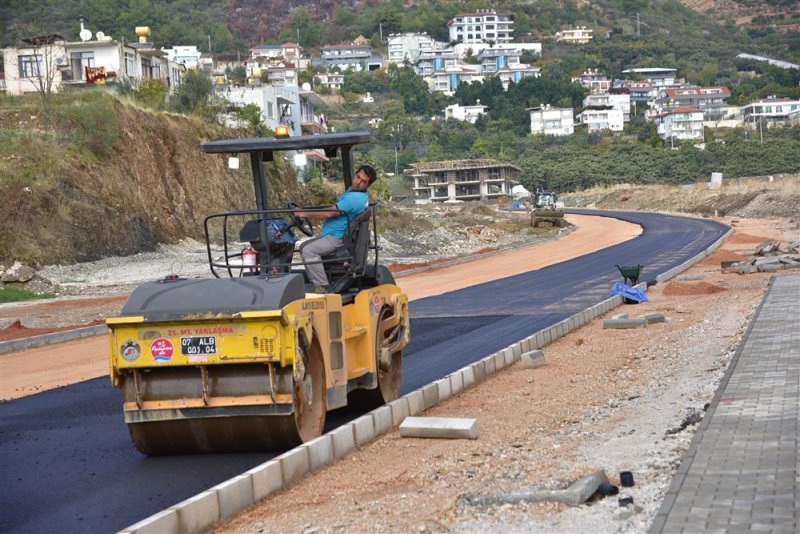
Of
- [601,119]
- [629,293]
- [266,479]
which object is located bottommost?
[629,293]

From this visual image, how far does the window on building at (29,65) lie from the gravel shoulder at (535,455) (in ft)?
175

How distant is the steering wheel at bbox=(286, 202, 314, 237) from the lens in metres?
11.2

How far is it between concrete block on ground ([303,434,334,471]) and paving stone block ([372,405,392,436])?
1.08 metres

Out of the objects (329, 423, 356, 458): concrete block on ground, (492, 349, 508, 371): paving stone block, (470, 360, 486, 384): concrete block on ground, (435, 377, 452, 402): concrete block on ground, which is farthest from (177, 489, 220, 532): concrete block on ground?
(492, 349, 508, 371): paving stone block

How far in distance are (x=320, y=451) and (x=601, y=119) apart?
623 feet

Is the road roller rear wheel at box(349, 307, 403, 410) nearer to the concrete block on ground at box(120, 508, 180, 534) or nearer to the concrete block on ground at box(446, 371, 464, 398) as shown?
the concrete block on ground at box(446, 371, 464, 398)

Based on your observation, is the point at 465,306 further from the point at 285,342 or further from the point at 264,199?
the point at 285,342

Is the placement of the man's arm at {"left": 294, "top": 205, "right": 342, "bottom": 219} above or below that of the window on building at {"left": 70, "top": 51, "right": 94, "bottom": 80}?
below

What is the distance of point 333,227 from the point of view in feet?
37.1

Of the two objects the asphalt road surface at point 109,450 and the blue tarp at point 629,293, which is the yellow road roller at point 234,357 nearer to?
the asphalt road surface at point 109,450

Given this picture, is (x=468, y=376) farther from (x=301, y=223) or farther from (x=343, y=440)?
(x=343, y=440)

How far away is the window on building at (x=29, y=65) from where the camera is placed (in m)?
64.2

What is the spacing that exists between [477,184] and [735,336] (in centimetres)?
12331

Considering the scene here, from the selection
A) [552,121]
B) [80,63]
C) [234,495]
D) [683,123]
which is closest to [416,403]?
[234,495]
